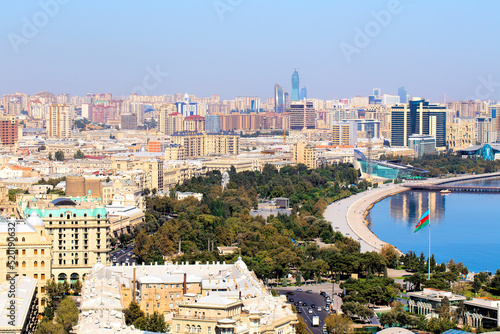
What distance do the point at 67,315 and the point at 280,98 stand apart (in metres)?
86.8

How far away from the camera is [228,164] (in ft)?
128

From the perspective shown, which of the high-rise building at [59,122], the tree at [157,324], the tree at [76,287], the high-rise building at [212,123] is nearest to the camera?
the tree at [157,324]

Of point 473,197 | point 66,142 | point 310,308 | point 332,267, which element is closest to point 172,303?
point 310,308

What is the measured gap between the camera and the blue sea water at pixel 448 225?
2102 centimetres

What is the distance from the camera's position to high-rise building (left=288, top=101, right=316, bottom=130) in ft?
234

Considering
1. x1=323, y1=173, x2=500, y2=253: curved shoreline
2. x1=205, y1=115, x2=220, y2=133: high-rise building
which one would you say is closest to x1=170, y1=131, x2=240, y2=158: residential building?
x1=323, y1=173, x2=500, y2=253: curved shoreline

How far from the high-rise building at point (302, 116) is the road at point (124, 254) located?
52.5 metres

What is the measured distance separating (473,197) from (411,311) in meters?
21.6

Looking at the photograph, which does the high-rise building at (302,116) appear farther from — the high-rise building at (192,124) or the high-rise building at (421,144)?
the high-rise building at (421,144)

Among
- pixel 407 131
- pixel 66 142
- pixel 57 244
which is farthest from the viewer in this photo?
pixel 407 131

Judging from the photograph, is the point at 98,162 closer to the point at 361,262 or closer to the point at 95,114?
the point at 361,262

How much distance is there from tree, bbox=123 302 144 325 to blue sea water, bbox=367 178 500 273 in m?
9.11

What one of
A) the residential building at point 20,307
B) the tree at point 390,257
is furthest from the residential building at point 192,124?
the residential building at point 20,307

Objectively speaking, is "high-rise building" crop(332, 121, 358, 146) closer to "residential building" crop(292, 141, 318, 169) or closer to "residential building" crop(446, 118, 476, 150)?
"residential building" crop(446, 118, 476, 150)
